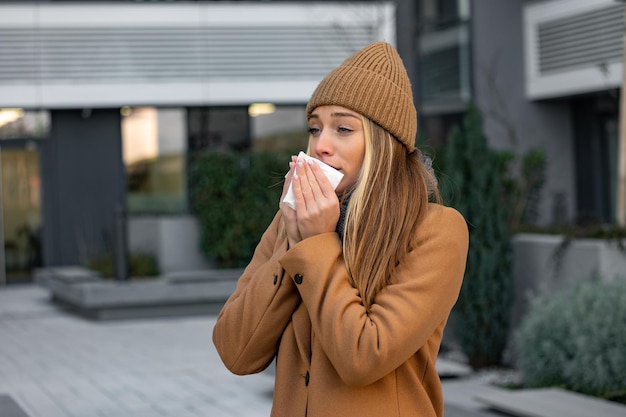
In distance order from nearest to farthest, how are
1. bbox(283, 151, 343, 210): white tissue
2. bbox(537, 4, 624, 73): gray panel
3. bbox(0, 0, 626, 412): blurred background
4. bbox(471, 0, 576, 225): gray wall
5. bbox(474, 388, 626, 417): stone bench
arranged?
bbox(283, 151, 343, 210): white tissue → bbox(474, 388, 626, 417): stone bench → bbox(537, 4, 624, 73): gray panel → bbox(0, 0, 626, 412): blurred background → bbox(471, 0, 576, 225): gray wall

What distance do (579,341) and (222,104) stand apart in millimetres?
14051

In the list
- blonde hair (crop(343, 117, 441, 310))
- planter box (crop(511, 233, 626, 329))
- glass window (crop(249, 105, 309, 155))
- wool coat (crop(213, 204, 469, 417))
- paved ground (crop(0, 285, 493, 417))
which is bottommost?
paved ground (crop(0, 285, 493, 417))

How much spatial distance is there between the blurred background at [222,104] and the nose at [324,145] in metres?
14.3

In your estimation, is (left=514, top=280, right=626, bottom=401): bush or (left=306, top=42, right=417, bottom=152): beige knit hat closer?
(left=306, top=42, right=417, bottom=152): beige knit hat

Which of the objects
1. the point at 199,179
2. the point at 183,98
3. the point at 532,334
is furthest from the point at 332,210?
the point at 183,98

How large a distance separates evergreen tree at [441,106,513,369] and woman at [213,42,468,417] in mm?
6282

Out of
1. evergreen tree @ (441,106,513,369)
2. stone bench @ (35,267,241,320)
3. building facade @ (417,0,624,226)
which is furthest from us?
building facade @ (417,0,624,226)

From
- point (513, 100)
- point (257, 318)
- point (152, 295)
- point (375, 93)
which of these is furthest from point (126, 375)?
point (513, 100)

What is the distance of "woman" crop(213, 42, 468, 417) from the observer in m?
2.18

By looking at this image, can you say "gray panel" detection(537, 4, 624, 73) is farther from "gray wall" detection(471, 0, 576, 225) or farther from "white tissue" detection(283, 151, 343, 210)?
"white tissue" detection(283, 151, 343, 210)

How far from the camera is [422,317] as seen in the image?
2.19 metres

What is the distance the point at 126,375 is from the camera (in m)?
9.01

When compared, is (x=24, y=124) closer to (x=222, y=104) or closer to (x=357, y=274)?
(x=222, y=104)

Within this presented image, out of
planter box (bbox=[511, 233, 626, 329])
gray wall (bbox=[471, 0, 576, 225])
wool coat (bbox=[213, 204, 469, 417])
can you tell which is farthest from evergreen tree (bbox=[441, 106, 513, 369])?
Result: gray wall (bbox=[471, 0, 576, 225])
